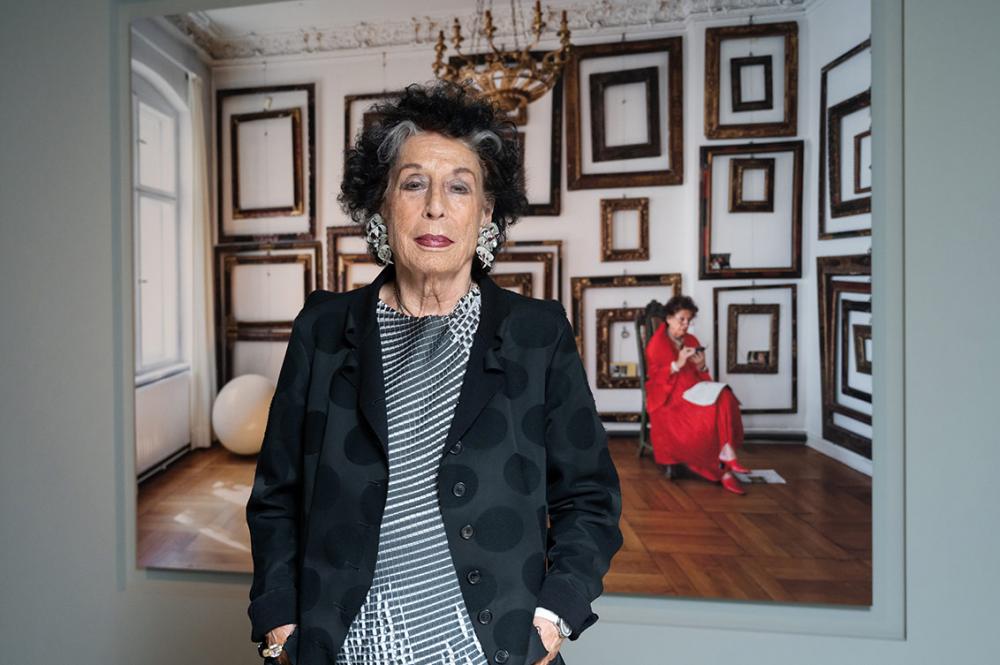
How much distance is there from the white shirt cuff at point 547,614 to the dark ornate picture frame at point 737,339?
1019 mm

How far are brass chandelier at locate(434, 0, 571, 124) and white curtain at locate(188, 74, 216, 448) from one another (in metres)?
0.78

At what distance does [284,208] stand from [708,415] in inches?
56.3

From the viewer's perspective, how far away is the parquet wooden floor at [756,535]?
5.72 ft

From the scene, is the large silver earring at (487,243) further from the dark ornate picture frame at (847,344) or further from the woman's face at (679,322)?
the dark ornate picture frame at (847,344)

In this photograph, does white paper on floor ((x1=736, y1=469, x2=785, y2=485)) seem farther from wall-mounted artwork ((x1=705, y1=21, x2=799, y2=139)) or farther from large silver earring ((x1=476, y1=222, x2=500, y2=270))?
large silver earring ((x1=476, y1=222, x2=500, y2=270))

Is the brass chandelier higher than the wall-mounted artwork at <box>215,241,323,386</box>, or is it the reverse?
the brass chandelier

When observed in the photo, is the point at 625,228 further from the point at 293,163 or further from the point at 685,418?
the point at 293,163

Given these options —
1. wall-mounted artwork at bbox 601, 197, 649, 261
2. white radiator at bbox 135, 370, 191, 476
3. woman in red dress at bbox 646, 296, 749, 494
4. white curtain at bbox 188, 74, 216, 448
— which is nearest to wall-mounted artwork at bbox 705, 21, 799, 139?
wall-mounted artwork at bbox 601, 197, 649, 261

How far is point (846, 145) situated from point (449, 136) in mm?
1156

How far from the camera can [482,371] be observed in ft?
3.69

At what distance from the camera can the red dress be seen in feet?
6.15

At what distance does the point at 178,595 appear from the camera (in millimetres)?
2066

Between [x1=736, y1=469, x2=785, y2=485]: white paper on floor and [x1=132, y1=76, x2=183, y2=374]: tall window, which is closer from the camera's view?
[x1=736, y1=469, x2=785, y2=485]: white paper on floor
